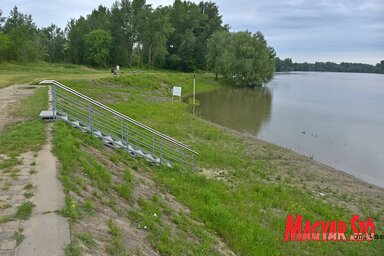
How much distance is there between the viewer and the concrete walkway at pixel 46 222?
4504 mm

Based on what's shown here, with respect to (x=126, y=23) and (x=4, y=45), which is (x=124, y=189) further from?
(x=126, y=23)

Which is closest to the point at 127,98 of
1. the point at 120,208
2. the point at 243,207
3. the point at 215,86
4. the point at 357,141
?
the point at 357,141

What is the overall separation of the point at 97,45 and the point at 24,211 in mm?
60114

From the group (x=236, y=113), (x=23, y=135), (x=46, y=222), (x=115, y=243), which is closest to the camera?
(x=46, y=222)

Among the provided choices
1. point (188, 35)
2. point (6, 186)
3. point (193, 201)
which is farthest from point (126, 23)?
point (6, 186)

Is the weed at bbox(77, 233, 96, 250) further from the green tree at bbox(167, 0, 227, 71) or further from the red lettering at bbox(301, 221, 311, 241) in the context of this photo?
the green tree at bbox(167, 0, 227, 71)

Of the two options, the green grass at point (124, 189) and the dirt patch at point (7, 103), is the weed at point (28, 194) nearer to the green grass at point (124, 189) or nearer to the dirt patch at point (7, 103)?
the green grass at point (124, 189)

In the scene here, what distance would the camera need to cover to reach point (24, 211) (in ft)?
17.5

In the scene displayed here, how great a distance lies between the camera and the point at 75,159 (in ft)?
25.5

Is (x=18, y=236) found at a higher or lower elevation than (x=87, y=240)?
higher

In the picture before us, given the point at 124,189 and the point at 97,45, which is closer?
the point at 124,189

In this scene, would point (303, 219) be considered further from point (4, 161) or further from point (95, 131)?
point (4, 161)

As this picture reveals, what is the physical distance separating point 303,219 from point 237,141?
1080cm

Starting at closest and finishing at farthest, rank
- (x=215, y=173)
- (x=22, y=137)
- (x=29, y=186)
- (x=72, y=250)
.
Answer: (x=72, y=250) → (x=29, y=186) → (x=22, y=137) → (x=215, y=173)
